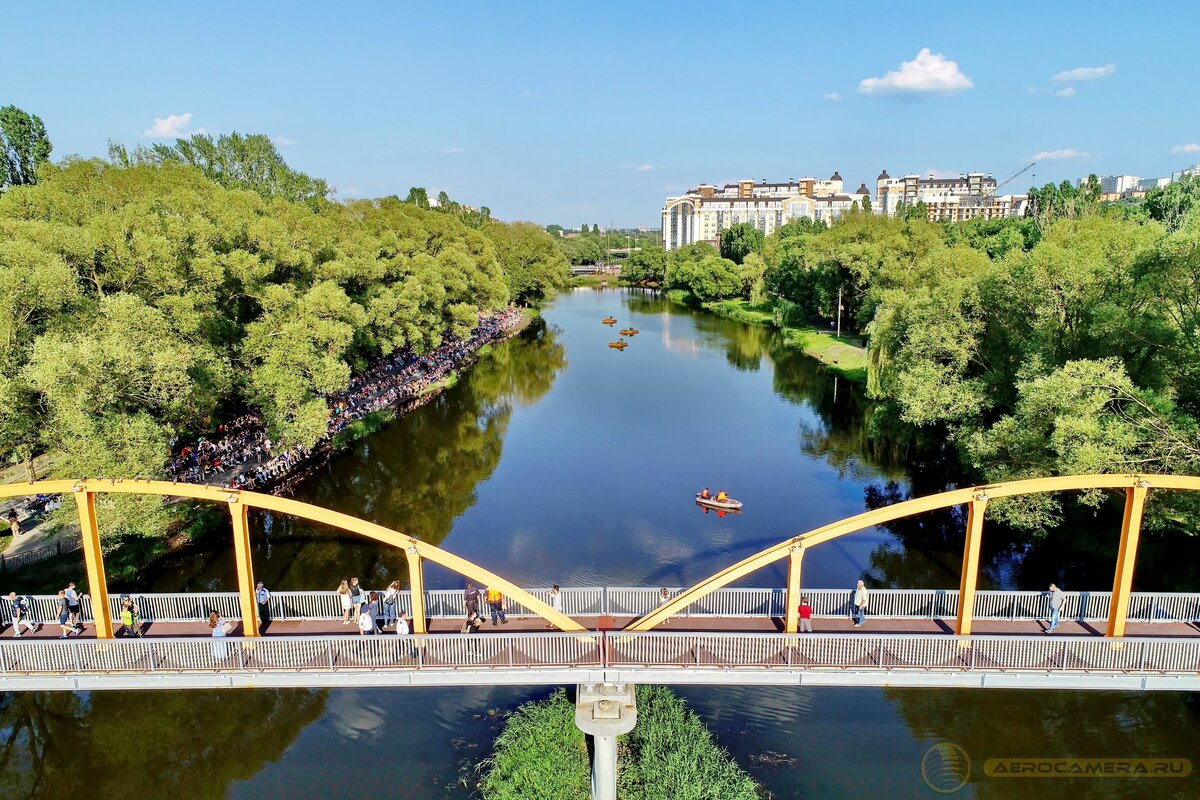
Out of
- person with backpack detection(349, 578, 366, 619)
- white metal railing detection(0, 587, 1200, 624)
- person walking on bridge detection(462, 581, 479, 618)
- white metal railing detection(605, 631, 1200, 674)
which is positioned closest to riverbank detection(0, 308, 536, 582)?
white metal railing detection(0, 587, 1200, 624)

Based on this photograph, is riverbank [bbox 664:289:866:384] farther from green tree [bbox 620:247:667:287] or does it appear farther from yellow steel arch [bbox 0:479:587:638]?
yellow steel arch [bbox 0:479:587:638]

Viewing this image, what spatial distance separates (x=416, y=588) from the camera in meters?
15.9

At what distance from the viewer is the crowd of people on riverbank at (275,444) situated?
34.7 m

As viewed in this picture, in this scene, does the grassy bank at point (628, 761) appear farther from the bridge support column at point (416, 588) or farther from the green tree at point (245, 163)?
the green tree at point (245, 163)

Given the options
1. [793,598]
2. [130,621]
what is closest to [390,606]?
[130,621]

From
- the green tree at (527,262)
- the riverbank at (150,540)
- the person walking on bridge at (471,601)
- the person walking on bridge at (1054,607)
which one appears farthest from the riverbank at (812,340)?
the person walking on bridge at (471,601)

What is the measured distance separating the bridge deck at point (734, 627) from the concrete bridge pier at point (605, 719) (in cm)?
153

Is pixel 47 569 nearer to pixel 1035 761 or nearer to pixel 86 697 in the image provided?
pixel 86 697

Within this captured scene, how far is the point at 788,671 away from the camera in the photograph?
15.2 metres

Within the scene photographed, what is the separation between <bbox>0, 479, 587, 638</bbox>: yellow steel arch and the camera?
51.3 ft

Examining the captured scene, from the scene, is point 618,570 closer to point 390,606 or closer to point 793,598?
point 390,606

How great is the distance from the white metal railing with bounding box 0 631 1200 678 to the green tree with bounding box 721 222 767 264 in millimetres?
114910

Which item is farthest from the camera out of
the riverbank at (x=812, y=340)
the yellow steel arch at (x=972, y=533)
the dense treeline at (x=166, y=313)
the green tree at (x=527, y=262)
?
the green tree at (x=527, y=262)

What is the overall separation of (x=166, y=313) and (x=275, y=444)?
428 inches
